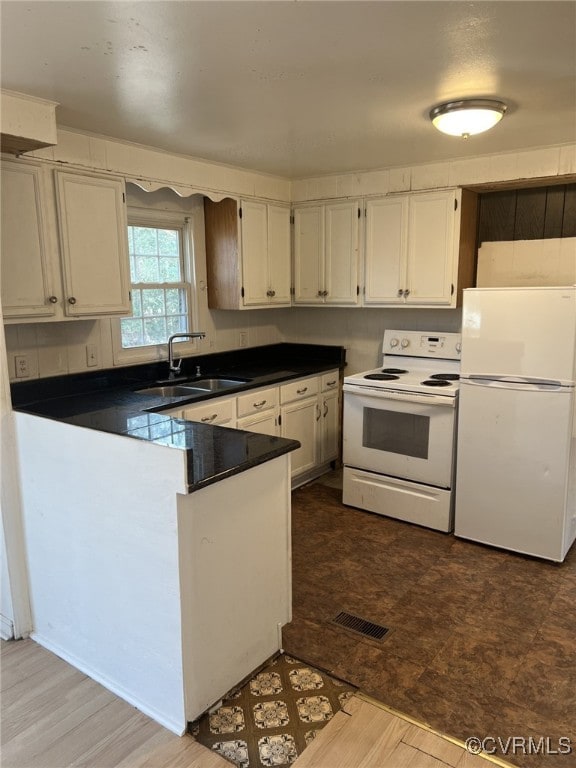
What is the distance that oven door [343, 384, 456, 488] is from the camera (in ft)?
10.7

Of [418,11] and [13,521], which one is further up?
[418,11]

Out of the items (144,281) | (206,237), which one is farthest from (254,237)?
(144,281)

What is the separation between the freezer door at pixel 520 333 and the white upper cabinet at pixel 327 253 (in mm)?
1129

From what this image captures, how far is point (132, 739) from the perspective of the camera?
181 centimetres

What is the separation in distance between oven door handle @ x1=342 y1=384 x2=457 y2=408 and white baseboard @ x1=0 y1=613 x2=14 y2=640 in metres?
2.27

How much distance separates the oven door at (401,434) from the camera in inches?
128

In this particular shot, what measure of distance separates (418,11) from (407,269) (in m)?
2.23

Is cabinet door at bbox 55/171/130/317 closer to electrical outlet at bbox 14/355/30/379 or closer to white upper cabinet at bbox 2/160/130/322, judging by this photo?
white upper cabinet at bbox 2/160/130/322

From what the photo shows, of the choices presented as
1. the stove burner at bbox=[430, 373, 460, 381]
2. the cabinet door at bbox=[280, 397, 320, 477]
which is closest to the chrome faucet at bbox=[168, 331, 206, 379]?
the cabinet door at bbox=[280, 397, 320, 477]

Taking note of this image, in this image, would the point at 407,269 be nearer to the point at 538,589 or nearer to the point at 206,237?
the point at 206,237

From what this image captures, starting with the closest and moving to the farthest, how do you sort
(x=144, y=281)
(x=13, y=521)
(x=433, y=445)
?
(x=13, y=521)
(x=433, y=445)
(x=144, y=281)

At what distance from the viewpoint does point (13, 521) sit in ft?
7.49

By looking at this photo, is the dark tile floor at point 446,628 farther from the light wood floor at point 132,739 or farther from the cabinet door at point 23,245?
the cabinet door at point 23,245

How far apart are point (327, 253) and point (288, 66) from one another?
2144mm
